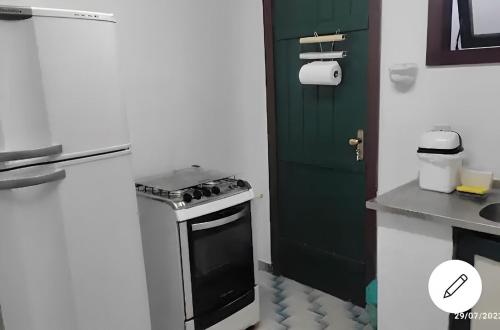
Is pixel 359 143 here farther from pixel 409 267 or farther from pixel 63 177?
pixel 63 177

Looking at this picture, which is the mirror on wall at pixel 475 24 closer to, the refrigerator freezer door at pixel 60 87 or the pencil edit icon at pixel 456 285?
the pencil edit icon at pixel 456 285

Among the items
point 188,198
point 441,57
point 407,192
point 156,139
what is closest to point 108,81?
point 188,198

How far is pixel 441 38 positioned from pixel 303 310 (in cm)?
177

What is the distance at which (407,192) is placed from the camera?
200 cm

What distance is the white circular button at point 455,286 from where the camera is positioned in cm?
163

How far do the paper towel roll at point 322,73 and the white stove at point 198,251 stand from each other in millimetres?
732

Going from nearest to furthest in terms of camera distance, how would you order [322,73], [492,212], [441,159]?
[492,212] → [441,159] → [322,73]

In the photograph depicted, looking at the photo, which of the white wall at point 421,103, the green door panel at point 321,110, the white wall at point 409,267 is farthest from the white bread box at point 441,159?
the green door panel at point 321,110

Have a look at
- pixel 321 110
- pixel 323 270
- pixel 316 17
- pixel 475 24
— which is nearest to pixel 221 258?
pixel 323 270

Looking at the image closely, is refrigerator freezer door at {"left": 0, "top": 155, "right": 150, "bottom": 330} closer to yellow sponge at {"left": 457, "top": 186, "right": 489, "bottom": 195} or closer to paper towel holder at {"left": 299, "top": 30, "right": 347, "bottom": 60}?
paper towel holder at {"left": 299, "top": 30, "right": 347, "bottom": 60}

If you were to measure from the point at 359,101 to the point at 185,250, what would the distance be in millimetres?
1288

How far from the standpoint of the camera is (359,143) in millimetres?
2543

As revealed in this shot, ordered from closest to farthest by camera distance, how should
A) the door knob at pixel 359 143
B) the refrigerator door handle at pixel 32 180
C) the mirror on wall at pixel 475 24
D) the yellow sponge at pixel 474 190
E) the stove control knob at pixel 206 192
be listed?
the refrigerator door handle at pixel 32 180, the yellow sponge at pixel 474 190, the mirror on wall at pixel 475 24, the stove control knob at pixel 206 192, the door knob at pixel 359 143

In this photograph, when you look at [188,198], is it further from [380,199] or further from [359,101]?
[359,101]
